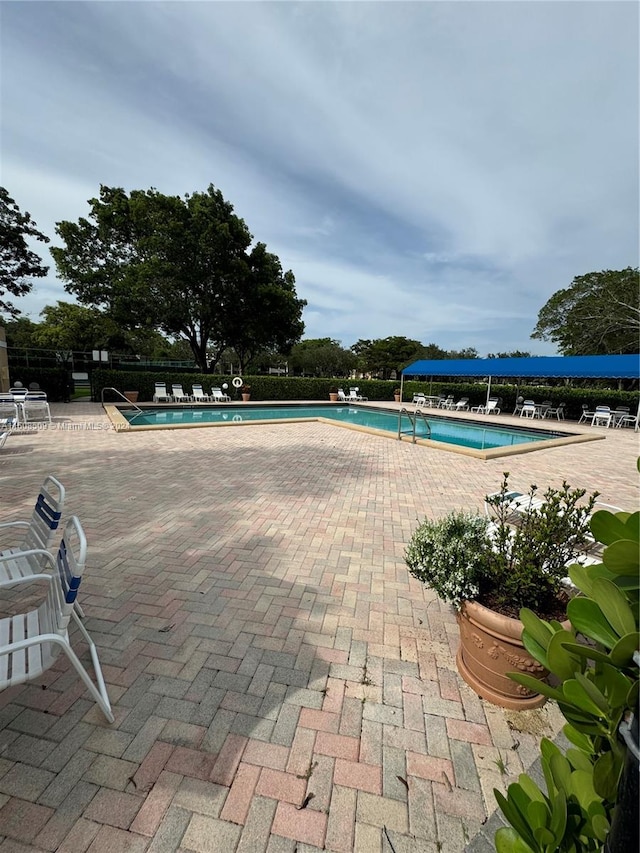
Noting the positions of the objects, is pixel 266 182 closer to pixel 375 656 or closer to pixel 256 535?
pixel 256 535

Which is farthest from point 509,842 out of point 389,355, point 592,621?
point 389,355

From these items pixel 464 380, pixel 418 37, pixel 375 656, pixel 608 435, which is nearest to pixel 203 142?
pixel 418 37

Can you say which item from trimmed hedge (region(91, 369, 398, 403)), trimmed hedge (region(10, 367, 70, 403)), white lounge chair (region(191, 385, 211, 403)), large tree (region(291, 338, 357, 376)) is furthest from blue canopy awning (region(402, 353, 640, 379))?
large tree (region(291, 338, 357, 376))

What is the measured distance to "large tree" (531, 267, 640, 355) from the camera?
28016mm

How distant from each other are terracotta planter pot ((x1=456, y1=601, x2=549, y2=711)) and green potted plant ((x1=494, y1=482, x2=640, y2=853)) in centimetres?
122

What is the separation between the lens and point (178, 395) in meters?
19.0

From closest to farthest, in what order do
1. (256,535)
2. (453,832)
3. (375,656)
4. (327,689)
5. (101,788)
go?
1. (453,832)
2. (101,788)
3. (327,689)
4. (375,656)
5. (256,535)

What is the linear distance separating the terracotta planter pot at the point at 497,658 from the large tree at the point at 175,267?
2383 cm

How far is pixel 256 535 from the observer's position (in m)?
4.05

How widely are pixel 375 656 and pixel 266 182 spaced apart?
59.4 ft

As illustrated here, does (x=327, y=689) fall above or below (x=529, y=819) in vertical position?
below

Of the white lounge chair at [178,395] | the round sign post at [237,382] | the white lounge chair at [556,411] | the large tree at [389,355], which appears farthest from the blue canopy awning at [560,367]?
the large tree at [389,355]

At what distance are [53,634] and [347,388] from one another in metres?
23.8

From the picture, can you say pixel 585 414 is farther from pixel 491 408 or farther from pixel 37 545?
pixel 37 545
